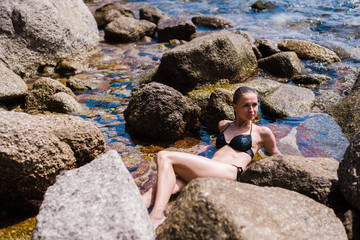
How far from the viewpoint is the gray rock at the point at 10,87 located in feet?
22.1

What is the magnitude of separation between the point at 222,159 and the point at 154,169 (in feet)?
3.80

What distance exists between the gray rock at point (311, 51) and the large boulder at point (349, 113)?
3901 mm

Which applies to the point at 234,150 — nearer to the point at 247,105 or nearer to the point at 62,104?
the point at 247,105

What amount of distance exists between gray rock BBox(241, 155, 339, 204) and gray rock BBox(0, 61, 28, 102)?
5.71 metres

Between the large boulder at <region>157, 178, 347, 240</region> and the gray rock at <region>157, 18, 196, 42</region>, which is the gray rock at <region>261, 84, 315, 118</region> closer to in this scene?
the large boulder at <region>157, 178, 347, 240</region>

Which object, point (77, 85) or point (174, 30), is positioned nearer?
point (77, 85)

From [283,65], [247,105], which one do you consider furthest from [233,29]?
[247,105]

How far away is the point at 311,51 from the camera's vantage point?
418 inches

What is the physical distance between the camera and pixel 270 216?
2.51 metres

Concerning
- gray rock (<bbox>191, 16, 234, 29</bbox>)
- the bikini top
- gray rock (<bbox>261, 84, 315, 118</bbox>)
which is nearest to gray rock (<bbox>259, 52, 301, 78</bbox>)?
gray rock (<bbox>261, 84, 315, 118</bbox>)

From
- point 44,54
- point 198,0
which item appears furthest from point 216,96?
point 198,0

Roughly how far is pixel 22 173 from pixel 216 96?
3875 mm

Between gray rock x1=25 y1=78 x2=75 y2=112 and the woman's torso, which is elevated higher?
the woman's torso

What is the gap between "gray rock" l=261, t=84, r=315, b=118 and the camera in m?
6.87
